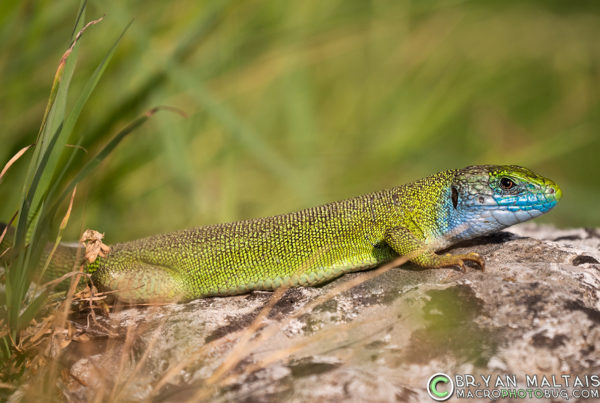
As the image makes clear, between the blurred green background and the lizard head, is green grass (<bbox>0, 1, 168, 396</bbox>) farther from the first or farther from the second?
the lizard head

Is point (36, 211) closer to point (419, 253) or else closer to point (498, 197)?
point (419, 253)

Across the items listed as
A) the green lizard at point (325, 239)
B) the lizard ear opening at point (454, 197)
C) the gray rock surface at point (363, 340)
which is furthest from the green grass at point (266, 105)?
the lizard ear opening at point (454, 197)

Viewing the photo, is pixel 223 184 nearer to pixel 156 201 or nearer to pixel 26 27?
pixel 156 201

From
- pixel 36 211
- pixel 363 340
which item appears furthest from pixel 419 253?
pixel 36 211

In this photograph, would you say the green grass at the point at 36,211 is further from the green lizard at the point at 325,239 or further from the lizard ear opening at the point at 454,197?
the lizard ear opening at the point at 454,197

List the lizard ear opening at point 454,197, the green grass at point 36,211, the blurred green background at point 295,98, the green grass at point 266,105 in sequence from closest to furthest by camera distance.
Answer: the green grass at point 36,211
the lizard ear opening at point 454,197
the green grass at point 266,105
the blurred green background at point 295,98

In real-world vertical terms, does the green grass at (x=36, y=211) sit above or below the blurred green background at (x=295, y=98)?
below
